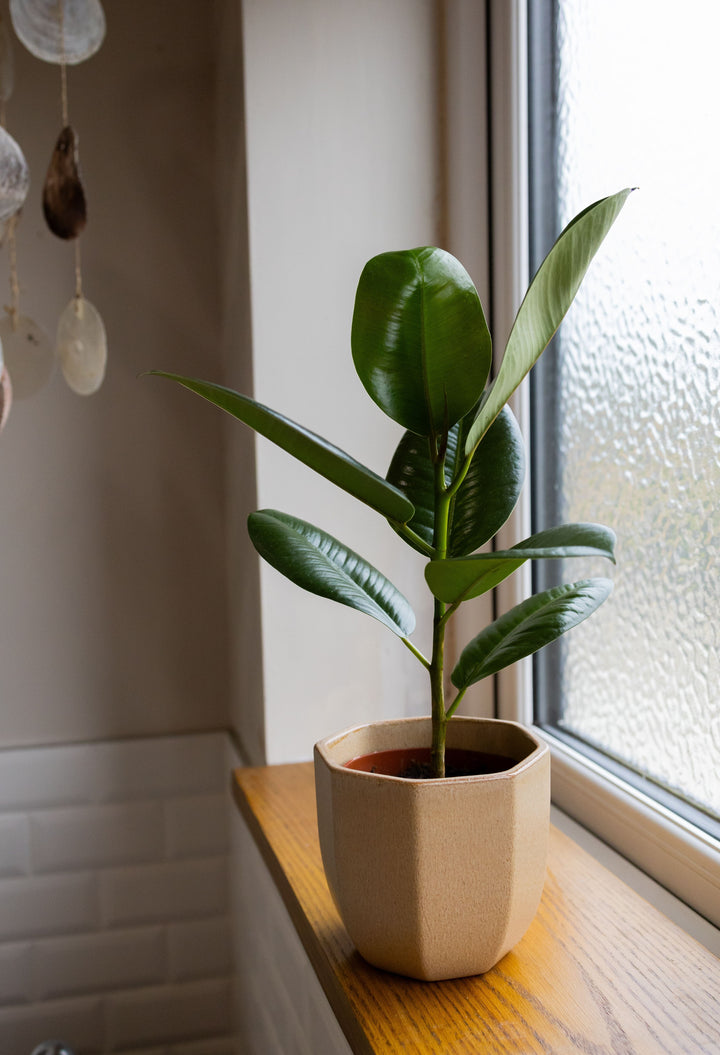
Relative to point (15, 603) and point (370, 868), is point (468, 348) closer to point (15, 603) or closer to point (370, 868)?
point (370, 868)

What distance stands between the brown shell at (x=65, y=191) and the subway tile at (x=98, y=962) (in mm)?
957

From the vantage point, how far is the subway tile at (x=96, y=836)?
1281mm

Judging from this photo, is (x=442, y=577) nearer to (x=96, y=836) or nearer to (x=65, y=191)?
(x=65, y=191)

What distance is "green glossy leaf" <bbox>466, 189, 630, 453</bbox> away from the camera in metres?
0.49

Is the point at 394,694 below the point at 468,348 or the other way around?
→ below

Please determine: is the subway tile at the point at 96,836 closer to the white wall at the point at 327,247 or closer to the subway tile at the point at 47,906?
the subway tile at the point at 47,906

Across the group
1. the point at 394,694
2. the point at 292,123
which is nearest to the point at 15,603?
the point at 394,694

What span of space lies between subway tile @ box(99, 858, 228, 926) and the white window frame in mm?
561

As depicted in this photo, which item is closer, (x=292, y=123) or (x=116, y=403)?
(x=292, y=123)

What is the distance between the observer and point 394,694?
1076 millimetres

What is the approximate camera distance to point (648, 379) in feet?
2.56

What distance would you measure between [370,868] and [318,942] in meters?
0.14

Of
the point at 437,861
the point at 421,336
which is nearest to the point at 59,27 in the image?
the point at 421,336

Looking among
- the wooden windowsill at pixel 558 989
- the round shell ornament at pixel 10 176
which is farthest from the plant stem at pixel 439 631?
the round shell ornament at pixel 10 176
